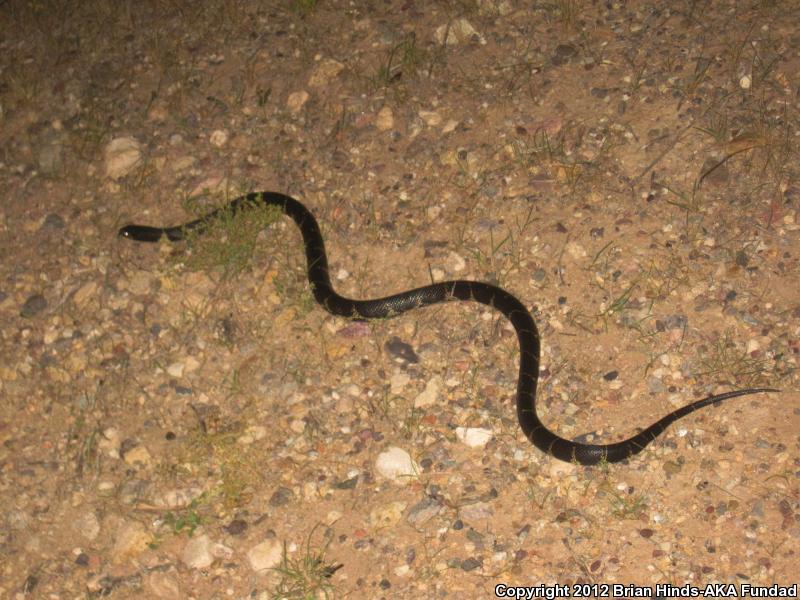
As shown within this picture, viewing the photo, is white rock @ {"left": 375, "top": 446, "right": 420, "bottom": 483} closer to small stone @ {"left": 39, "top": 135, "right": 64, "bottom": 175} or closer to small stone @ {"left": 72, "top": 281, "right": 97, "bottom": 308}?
small stone @ {"left": 72, "top": 281, "right": 97, "bottom": 308}

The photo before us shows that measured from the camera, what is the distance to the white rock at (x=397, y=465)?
450 centimetres

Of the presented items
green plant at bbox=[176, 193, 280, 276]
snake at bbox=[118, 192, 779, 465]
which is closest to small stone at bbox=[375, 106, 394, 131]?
snake at bbox=[118, 192, 779, 465]

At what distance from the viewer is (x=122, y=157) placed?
6484 millimetres

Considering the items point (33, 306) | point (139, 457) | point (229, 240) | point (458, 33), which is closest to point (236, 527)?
point (139, 457)

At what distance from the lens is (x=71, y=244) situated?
610 centimetres

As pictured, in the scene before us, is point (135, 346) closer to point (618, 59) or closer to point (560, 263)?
point (560, 263)

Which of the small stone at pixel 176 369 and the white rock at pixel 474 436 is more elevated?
the white rock at pixel 474 436

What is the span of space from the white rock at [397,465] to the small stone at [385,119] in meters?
2.83

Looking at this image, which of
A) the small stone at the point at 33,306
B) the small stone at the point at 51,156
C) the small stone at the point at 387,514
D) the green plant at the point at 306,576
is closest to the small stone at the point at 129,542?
the green plant at the point at 306,576

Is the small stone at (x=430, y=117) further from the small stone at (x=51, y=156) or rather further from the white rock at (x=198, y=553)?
the white rock at (x=198, y=553)

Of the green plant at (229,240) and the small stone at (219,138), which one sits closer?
the green plant at (229,240)

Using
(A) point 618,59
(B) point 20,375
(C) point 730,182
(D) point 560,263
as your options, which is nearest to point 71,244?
(B) point 20,375

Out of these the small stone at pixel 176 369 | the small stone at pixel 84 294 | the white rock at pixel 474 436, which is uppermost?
the white rock at pixel 474 436

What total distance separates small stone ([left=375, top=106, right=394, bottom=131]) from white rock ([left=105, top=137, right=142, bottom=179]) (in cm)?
206
